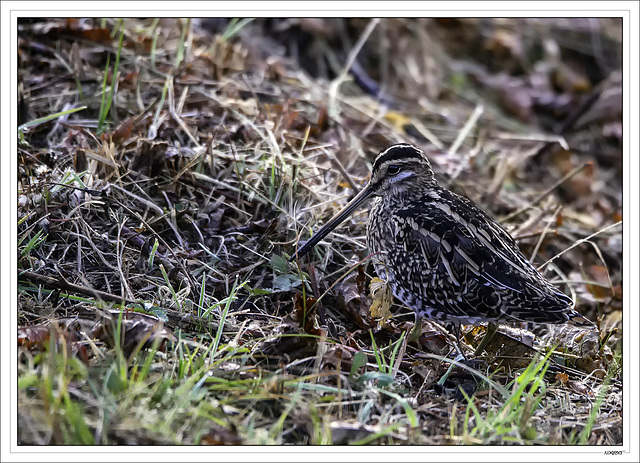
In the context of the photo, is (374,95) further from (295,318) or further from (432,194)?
(295,318)

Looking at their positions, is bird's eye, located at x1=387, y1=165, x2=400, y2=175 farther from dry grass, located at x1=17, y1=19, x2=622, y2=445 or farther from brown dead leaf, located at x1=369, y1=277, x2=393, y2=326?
brown dead leaf, located at x1=369, y1=277, x2=393, y2=326

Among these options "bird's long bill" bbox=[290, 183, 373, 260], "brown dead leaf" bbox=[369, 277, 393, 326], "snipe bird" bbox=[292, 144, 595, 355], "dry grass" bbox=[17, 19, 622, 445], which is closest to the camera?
"dry grass" bbox=[17, 19, 622, 445]

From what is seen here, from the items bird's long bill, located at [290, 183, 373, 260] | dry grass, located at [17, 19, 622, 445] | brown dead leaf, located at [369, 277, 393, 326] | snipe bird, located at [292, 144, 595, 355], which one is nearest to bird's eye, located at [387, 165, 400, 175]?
snipe bird, located at [292, 144, 595, 355]

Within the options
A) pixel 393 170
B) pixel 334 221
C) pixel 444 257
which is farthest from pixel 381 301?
pixel 393 170

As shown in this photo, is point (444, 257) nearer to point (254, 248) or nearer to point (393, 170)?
point (393, 170)

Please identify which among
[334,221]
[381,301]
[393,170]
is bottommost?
[381,301]

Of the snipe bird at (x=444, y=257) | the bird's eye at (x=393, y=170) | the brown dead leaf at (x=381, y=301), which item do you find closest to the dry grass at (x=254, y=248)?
the brown dead leaf at (x=381, y=301)

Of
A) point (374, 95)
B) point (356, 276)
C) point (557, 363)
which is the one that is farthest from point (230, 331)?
point (374, 95)

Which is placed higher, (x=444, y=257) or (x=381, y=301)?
(x=444, y=257)
